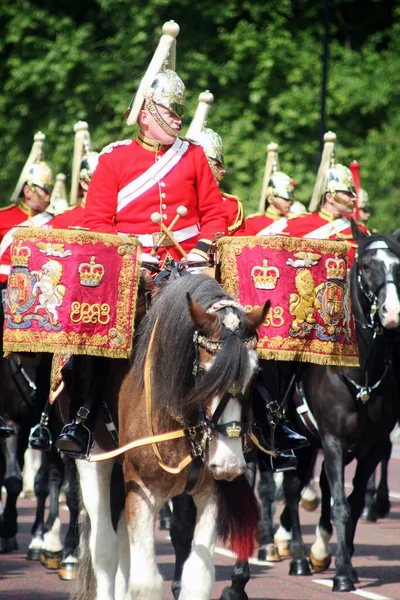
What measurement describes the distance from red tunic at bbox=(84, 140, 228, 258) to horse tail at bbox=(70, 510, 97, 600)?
1.64 meters

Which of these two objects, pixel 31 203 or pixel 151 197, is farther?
pixel 31 203

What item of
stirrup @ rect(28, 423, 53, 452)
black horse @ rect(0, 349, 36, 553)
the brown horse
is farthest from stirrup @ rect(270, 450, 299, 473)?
black horse @ rect(0, 349, 36, 553)

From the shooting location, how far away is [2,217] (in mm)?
12688

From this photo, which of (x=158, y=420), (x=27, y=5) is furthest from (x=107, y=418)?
(x=27, y=5)

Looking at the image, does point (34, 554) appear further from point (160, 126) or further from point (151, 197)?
point (160, 126)

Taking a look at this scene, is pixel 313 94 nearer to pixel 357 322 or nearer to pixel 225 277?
pixel 357 322

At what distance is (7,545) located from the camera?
37.9 feet

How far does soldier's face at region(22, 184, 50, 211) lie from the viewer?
12.8 metres

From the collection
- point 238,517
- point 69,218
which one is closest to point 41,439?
point 238,517

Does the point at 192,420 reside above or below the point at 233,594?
above

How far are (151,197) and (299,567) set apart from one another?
12.8 ft

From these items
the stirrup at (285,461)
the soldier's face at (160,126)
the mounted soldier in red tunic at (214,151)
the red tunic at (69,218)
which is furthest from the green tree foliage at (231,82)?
the soldier's face at (160,126)

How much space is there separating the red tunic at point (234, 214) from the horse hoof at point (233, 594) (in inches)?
106

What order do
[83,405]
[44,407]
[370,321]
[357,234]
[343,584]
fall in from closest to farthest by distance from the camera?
[83,405] → [343,584] → [44,407] → [370,321] → [357,234]
